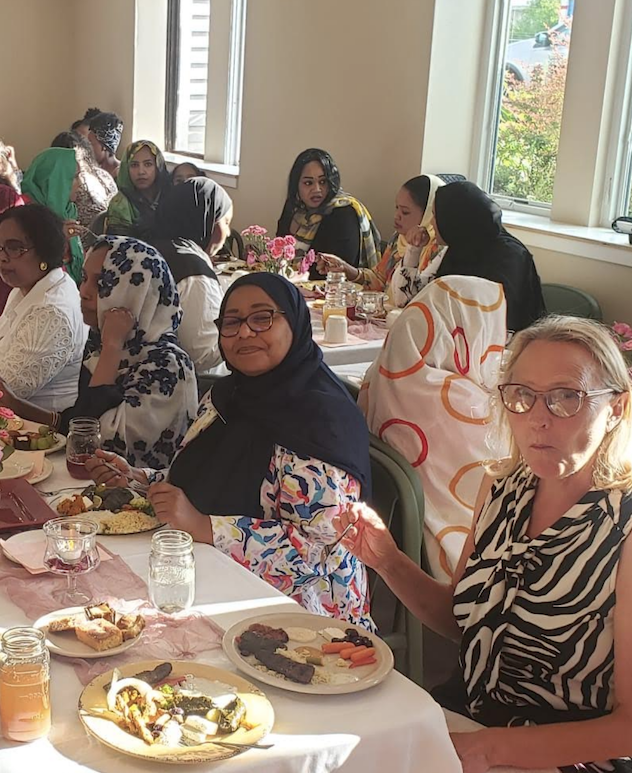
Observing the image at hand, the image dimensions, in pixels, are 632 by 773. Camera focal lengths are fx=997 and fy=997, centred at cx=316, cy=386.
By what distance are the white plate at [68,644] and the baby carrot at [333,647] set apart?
269 millimetres

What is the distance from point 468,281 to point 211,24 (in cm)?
599

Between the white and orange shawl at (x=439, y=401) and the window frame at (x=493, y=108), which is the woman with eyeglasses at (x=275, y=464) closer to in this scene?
the white and orange shawl at (x=439, y=401)

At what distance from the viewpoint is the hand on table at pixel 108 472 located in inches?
82.0

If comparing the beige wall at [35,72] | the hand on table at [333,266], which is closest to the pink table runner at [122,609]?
the hand on table at [333,266]

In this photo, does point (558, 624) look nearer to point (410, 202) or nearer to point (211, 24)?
point (410, 202)

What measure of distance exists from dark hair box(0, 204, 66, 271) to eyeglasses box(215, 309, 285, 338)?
117cm

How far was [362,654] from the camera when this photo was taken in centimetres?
143

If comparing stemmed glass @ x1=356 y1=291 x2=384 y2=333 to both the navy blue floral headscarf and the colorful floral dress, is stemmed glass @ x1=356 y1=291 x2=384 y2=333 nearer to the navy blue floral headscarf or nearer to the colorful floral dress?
the navy blue floral headscarf

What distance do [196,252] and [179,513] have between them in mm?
1674

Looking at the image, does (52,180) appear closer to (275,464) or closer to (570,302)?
(570,302)

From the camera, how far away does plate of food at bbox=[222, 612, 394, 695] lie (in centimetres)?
136

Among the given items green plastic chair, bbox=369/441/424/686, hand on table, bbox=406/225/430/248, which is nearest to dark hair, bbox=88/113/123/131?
hand on table, bbox=406/225/430/248

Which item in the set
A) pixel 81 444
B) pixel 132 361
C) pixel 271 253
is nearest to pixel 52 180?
pixel 271 253

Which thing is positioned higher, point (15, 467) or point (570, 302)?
point (570, 302)
